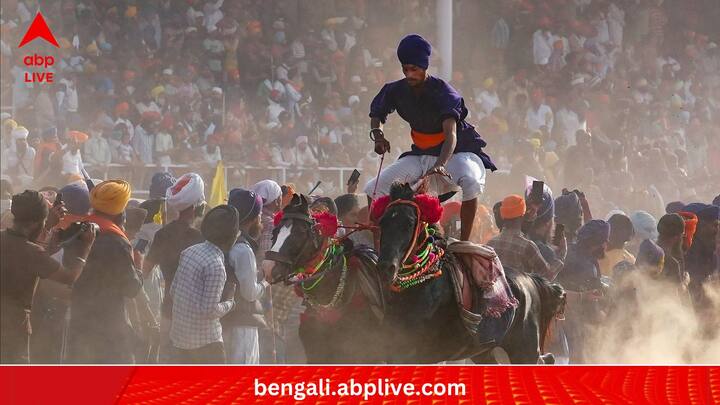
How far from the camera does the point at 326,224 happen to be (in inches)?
288

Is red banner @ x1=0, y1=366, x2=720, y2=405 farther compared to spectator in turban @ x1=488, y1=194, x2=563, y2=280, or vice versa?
spectator in turban @ x1=488, y1=194, x2=563, y2=280

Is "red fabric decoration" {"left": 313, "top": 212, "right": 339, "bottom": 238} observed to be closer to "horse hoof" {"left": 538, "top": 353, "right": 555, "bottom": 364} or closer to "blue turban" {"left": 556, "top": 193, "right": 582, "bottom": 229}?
"horse hoof" {"left": 538, "top": 353, "right": 555, "bottom": 364}

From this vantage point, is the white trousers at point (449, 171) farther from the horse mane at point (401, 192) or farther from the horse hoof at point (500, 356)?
the horse hoof at point (500, 356)

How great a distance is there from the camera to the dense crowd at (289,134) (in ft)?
29.1

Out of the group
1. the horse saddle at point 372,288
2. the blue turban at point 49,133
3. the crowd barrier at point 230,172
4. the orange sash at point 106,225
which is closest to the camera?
the horse saddle at point 372,288

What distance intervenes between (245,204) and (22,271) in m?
2.25

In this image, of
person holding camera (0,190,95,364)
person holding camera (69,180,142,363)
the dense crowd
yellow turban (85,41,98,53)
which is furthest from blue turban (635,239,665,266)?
yellow turban (85,41,98,53)

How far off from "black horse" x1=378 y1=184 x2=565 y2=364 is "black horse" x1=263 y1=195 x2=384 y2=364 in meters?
0.17

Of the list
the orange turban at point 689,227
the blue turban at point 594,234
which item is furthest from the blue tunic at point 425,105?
the orange turban at point 689,227

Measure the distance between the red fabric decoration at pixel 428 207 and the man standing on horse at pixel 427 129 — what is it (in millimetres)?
580

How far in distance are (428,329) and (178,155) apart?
518 inches

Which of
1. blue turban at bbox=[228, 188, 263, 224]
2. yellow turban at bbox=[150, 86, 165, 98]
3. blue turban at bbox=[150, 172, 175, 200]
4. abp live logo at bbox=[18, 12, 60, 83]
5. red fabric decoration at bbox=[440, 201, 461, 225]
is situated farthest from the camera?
yellow turban at bbox=[150, 86, 165, 98]

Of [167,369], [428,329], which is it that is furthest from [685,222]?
[167,369]

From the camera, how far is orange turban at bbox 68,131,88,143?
1808 cm
